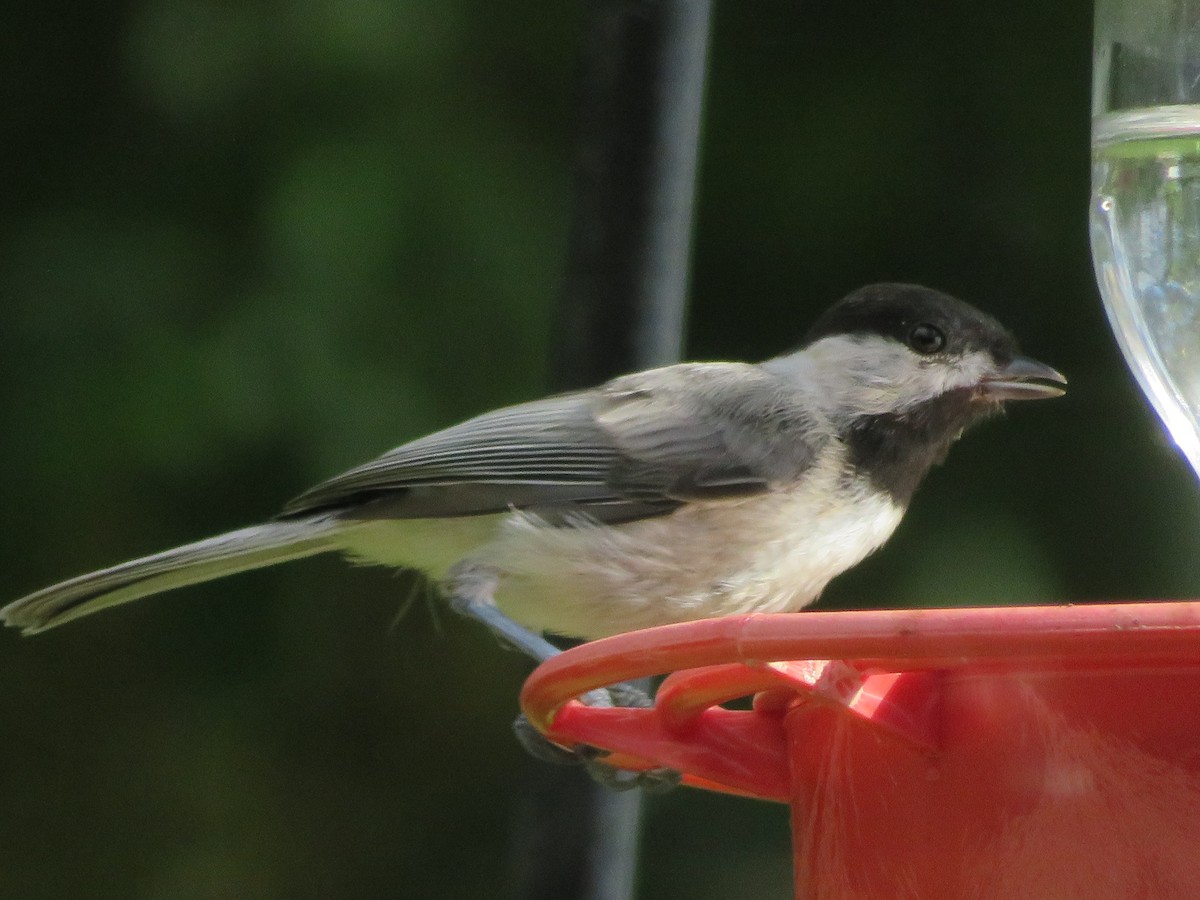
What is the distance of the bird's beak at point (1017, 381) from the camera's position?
189 cm

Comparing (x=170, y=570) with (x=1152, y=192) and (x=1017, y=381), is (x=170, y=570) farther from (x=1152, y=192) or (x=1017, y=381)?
(x=1152, y=192)

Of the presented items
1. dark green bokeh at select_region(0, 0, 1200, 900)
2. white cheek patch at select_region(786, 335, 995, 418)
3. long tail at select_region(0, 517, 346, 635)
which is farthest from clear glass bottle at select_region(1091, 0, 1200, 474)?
long tail at select_region(0, 517, 346, 635)

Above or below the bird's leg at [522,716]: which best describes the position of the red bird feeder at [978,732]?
above

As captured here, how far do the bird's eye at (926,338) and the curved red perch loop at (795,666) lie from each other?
2.85ft

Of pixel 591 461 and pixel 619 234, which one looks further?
pixel 591 461

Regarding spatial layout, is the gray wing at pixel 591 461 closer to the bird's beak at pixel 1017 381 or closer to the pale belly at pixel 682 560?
the pale belly at pixel 682 560

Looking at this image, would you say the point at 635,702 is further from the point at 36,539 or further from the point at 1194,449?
the point at 36,539

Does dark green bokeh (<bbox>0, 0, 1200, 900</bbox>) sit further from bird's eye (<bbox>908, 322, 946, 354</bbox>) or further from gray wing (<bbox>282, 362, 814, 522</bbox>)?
bird's eye (<bbox>908, 322, 946, 354</bbox>)

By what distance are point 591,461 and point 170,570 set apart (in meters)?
0.57

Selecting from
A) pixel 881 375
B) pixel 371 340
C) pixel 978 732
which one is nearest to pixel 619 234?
pixel 881 375

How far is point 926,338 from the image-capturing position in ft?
6.48

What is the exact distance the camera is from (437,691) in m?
2.75

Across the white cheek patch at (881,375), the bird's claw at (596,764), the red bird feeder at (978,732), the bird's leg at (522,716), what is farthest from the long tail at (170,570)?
the red bird feeder at (978,732)

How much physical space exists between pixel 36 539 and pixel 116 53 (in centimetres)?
87
